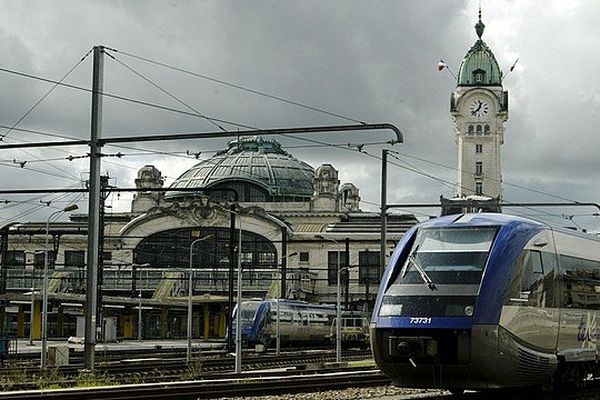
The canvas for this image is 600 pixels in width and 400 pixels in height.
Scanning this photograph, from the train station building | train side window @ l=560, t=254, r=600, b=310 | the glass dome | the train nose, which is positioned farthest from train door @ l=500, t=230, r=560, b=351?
the glass dome

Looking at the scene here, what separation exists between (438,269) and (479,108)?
429 ft

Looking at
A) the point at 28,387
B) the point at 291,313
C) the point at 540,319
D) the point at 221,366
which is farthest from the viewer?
the point at 291,313

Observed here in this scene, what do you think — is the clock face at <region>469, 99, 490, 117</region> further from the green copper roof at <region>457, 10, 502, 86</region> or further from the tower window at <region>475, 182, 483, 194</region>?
the tower window at <region>475, 182, 483, 194</region>

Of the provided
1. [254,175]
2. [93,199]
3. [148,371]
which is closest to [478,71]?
[254,175]

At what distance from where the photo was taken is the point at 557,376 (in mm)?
21562

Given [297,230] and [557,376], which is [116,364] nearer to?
[557,376]

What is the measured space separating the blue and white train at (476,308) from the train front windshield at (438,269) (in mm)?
21

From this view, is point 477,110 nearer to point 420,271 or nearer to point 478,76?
point 478,76

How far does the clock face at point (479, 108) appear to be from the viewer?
14788cm

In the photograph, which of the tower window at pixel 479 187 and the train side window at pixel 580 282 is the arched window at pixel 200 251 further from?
the train side window at pixel 580 282

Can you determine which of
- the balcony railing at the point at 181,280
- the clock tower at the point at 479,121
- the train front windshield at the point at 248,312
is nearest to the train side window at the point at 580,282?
the train front windshield at the point at 248,312

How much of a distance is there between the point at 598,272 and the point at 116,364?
23.0m

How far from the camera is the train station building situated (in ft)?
267

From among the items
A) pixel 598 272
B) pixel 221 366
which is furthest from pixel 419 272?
pixel 221 366
